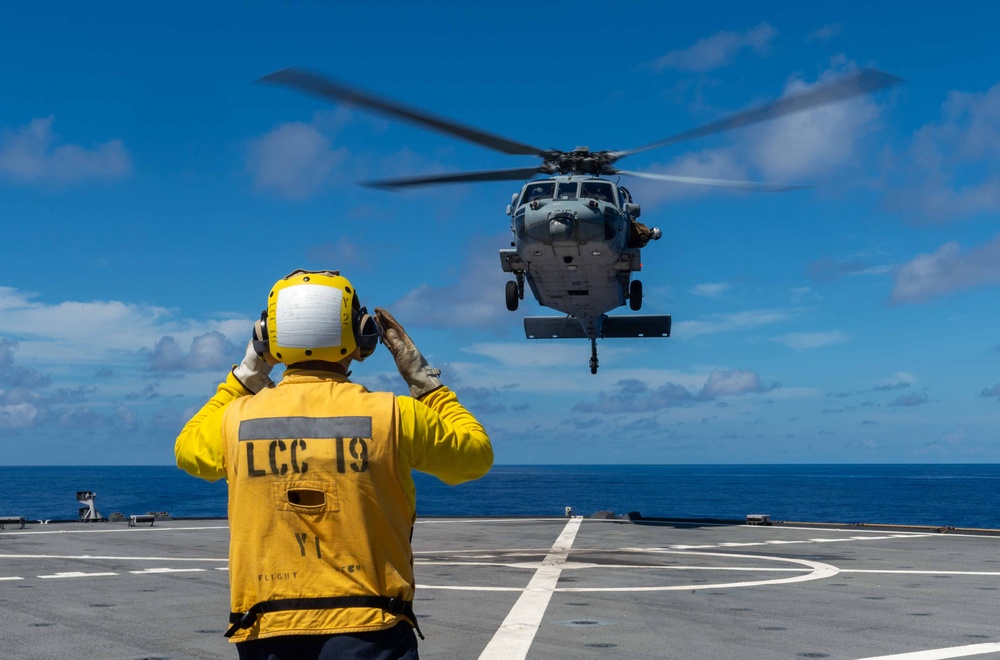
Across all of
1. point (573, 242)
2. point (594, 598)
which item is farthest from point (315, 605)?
point (573, 242)

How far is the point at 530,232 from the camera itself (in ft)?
75.8

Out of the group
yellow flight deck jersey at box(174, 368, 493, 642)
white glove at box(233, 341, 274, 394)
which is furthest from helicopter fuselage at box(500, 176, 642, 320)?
yellow flight deck jersey at box(174, 368, 493, 642)

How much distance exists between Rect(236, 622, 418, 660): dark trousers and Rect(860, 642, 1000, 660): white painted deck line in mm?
5855

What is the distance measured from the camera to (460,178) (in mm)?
23594

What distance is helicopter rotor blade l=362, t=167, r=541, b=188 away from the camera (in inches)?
886

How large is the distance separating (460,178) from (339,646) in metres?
20.8

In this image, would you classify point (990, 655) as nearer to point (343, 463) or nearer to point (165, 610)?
point (343, 463)

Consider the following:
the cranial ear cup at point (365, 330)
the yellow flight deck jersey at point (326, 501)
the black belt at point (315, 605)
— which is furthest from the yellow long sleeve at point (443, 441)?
the black belt at point (315, 605)

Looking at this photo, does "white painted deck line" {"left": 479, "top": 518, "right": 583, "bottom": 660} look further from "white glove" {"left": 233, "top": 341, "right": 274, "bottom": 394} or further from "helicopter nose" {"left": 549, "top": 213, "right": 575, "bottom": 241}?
"helicopter nose" {"left": 549, "top": 213, "right": 575, "bottom": 241}

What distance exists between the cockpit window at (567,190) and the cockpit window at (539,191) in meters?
0.18

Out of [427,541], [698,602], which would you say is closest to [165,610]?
[698,602]

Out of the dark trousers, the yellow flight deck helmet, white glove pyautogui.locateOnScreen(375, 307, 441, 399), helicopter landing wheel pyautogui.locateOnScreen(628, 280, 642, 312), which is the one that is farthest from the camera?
helicopter landing wheel pyautogui.locateOnScreen(628, 280, 642, 312)

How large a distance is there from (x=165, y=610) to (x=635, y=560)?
842 cm

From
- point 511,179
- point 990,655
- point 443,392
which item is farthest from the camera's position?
point 511,179
